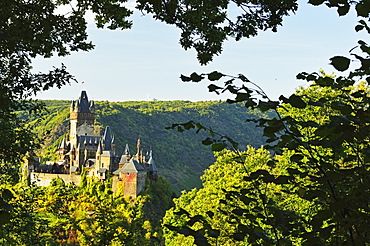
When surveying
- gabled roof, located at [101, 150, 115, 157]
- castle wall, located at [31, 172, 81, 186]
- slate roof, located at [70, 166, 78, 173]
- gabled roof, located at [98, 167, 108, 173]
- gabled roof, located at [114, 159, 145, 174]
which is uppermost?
gabled roof, located at [101, 150, 115, 157]

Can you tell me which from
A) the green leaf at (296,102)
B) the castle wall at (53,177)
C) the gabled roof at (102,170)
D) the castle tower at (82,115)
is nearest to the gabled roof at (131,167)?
the gabled roof at (102,170)

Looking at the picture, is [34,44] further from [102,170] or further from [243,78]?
[102,170]

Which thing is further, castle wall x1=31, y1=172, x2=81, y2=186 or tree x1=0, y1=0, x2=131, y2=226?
castle wall x1=31, y1=172, x2=81, y2=186

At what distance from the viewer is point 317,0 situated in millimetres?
2438

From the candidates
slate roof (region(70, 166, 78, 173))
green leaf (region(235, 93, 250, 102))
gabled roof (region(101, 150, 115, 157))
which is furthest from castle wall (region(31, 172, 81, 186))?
green leaf (region(235, 93, 250, 102))

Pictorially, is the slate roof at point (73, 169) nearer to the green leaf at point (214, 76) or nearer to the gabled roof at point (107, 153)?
the gabled roof at point (107, 153)

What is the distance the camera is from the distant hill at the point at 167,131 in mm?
100625

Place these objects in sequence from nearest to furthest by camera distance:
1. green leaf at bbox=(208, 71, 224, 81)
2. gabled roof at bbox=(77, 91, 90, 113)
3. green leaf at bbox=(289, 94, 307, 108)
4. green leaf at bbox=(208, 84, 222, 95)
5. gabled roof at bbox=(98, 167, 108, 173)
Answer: green leaf at bbox=(289, 94, 307, 108) < green leaf at bbox=(208, 71, 224, 81) < green leaf at bbox=(208, 84, 222, 95) < gabled roof at bbox=(98, 167, 108, 173) < gabled roof at bbox=(77, 91, 90, 113)

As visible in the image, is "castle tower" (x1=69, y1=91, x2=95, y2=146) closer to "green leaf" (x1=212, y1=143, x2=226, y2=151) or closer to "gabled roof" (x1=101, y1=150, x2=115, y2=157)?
"gabled roof" (x1=101, y1=150, x2=115, y2=157)

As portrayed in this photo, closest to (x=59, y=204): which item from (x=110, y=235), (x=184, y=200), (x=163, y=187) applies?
(x=110, y=235)

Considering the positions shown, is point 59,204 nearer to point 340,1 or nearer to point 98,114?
point 340,1

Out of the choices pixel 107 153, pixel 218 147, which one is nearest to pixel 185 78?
pixel 218 147

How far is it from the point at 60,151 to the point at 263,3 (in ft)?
236

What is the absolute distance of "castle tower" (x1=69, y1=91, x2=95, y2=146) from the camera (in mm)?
80750
